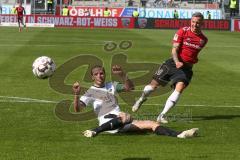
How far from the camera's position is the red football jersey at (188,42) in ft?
39.6

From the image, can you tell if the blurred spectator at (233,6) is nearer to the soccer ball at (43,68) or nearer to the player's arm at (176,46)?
the player's arm at (176,46)

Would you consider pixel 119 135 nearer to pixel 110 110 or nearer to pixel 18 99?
pixel 110 110

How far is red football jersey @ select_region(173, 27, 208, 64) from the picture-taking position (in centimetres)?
1208

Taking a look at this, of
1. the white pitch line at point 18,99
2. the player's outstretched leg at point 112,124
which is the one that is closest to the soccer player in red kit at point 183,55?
the player's outstretched leg at point 112,124

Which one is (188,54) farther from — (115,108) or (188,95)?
(188,95)

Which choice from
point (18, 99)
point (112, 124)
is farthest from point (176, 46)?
point (18, 99)

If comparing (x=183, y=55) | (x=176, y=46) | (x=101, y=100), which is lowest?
(x=101, y=100)

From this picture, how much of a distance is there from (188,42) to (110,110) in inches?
93.8

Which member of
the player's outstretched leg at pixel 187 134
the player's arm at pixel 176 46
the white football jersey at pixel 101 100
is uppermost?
the player's arm at pixel 176 46

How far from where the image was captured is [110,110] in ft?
35.1

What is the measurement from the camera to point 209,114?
42.8 ft

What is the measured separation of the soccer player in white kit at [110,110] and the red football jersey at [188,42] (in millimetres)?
1766

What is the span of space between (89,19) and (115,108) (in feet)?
183

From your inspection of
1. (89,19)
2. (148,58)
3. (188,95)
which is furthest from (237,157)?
(89,19)
